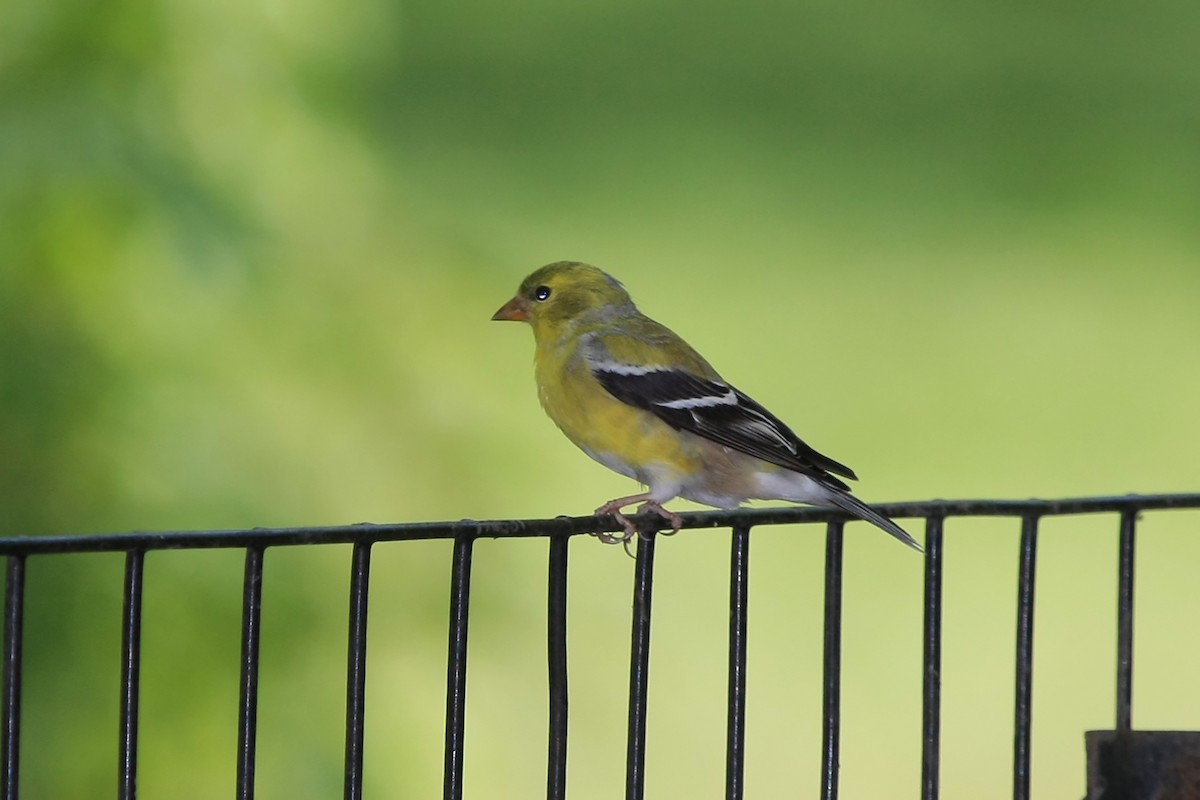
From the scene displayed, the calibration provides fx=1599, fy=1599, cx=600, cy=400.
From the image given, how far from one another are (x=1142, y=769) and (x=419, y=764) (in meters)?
2.55

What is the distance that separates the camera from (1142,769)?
1.20m

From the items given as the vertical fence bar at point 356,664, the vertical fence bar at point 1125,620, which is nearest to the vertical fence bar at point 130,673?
the vertical fence bar at point 356,664

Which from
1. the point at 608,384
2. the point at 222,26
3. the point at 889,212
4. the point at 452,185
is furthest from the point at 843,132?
the point at 608,384

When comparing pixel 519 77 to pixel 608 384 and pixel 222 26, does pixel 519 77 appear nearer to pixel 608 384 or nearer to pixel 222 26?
pixel 222 26

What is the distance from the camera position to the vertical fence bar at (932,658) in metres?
1.29

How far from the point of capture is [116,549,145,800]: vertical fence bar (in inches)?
45.5

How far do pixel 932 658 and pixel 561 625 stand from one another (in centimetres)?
31

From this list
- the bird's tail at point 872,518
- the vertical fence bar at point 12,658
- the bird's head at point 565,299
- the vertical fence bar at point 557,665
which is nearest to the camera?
the vertical fence bar at point 12,658

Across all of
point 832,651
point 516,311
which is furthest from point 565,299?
point 832,651

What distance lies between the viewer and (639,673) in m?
1.27

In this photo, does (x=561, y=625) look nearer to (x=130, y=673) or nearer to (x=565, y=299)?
(x=130, y=673)

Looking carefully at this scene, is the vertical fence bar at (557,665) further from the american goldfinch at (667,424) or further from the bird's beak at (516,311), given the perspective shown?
the bird's beak at (516,311)

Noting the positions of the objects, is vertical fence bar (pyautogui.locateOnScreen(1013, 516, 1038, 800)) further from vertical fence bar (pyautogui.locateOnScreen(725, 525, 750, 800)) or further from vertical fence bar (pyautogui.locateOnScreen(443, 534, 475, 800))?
vertical fence bar (pyautogui.locateOnScreen(443, 534, 475, 800))

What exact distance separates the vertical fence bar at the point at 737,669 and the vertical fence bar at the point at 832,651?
0.07 meters
